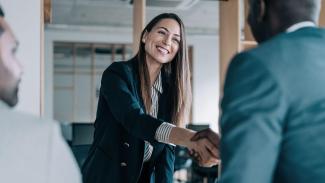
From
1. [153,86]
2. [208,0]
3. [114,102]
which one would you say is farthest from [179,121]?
[208,0]

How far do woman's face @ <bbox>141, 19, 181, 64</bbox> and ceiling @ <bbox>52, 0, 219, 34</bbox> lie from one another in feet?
16.8

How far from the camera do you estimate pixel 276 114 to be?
0.64m

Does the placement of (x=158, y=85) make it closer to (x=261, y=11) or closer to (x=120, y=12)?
(x=261, y=11)

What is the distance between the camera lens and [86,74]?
33.2 feet

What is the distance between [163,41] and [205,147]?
1.81 feet

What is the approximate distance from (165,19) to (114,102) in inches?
16.4

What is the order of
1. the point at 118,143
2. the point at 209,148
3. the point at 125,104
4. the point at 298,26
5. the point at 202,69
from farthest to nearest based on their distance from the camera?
the point at 202,69 → the point at 118,143 → the point at 125,104 → the point at 209,148 → the point at 298,26

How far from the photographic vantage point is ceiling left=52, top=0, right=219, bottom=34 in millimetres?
6844

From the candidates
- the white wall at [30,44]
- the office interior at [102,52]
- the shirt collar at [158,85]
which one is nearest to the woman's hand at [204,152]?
the shirt collar at [158,85]

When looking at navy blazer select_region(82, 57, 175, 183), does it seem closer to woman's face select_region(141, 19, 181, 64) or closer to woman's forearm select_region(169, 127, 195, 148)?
woman's face select_region(141, 19, 181, 64)

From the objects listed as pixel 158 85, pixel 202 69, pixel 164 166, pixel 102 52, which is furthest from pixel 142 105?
pixel 102 52

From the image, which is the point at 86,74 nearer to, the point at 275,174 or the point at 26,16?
the point at 26,16

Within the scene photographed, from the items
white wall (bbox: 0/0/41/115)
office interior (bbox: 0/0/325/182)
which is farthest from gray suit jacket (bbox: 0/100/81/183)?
office interior (bbox: 0/0/325/182)

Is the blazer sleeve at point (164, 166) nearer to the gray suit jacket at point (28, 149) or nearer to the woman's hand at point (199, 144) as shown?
the woman's hand at point (199, 144)
